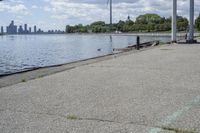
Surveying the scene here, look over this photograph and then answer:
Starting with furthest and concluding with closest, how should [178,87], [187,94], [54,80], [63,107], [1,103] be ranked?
[54,80]
[178,87]
[187,94]
[1,103]
[63,107]

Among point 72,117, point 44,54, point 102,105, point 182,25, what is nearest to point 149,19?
point 182,25

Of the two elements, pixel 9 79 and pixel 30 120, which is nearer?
pixel 30 120

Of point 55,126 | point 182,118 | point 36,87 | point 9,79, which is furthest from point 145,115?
point 9,79

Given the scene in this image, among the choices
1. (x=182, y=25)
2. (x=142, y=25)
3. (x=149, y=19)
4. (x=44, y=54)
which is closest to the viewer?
(x=44, y=54)

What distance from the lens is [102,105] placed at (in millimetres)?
7039

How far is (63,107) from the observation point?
691 cm

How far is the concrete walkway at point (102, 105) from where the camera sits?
5617mm

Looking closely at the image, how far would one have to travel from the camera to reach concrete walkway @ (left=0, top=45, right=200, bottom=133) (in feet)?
18.4

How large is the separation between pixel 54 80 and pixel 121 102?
156 inches

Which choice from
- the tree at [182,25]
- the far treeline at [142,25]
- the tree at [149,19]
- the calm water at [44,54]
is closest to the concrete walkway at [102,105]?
the calm water at [44,54]

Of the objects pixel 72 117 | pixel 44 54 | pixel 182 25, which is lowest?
pixel 44 54

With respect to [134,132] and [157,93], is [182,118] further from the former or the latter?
[157,93]

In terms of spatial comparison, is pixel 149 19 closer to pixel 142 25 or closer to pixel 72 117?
pixel 142 25

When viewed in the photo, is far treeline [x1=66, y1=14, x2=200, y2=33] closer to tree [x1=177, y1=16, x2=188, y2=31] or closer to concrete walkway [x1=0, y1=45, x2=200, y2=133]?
tree [x1=177, y1=16, x2=188, y2=31]
